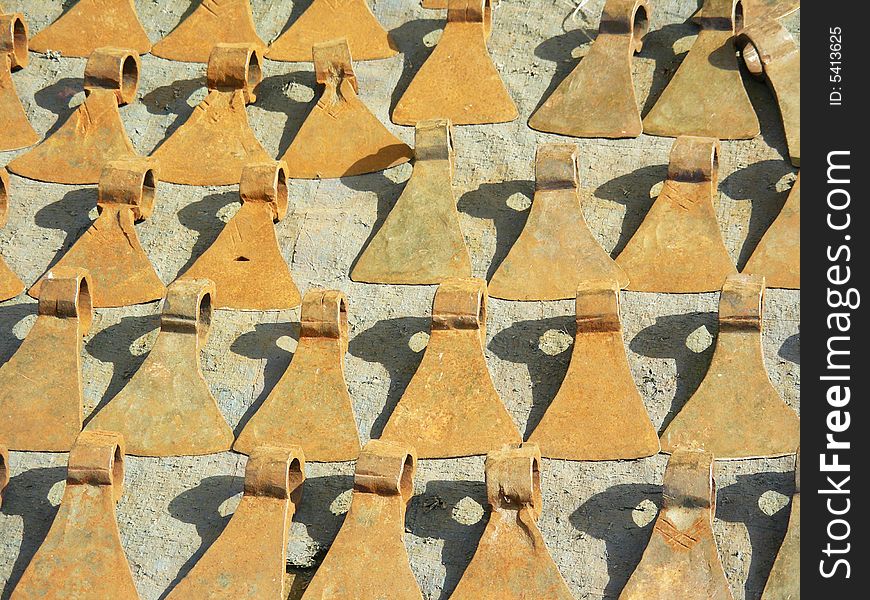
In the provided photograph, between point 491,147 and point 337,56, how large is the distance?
638 millimetres

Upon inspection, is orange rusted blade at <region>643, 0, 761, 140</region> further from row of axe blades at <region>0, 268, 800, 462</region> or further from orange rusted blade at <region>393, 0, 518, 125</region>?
row of axe blades at <region>0, 268, 800, 462</region>

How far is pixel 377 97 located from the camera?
6.20 metres

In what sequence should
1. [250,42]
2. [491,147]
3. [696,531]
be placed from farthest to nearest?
[250,42] → [491,147] → [696,531]

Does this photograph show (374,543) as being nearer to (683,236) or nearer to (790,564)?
→ (790,564)

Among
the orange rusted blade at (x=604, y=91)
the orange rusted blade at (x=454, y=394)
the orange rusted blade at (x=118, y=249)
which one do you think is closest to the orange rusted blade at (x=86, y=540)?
the orange rusted blade at (x=118, y=249)

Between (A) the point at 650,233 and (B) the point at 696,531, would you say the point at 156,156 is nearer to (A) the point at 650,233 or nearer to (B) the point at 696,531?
(A) the point at 650,233

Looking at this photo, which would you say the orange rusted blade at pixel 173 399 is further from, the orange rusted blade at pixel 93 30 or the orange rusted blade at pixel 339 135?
the orange rusted blade at pixel 93 30

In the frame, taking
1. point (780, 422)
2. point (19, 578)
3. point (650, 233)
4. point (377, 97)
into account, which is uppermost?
point (377, 97)

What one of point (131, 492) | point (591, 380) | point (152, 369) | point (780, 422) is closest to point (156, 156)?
point (152, 369)

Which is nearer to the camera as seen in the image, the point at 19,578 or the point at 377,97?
the point at 19,578


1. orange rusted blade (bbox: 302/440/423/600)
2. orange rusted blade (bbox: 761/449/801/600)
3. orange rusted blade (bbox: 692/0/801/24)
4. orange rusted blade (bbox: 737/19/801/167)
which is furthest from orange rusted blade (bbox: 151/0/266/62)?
orange rusted blade (bbox: 761/449/801/600)

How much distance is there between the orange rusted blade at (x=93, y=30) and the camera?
6.54m

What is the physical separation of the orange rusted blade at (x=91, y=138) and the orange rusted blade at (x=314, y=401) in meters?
1.14

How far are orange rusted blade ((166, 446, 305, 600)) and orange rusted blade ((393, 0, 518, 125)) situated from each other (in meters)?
1.62
